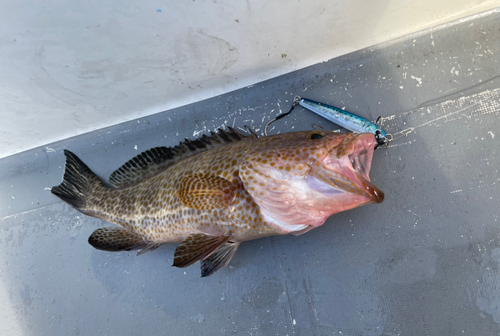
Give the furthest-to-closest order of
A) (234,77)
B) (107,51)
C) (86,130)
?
1. (86,130)
2. (234,77)
3. (107,51)

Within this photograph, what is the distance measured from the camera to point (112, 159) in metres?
2.95

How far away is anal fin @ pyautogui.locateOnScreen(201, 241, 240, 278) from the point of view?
6.67ft

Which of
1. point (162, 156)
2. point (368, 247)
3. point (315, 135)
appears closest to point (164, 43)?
point (162, 156)

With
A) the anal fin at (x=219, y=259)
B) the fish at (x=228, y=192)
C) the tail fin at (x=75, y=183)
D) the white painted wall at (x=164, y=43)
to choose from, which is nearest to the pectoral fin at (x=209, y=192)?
the fish at (x=228, y=192)

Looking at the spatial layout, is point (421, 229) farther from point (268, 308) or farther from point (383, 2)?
point (383, 2)

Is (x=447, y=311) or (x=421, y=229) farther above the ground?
(x=421, y=229)

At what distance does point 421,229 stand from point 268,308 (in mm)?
1423

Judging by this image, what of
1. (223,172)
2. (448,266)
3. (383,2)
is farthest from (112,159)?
(448,266)

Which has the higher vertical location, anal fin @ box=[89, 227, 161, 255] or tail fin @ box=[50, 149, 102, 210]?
tail fin @ box=[50, 149, 102, 210]

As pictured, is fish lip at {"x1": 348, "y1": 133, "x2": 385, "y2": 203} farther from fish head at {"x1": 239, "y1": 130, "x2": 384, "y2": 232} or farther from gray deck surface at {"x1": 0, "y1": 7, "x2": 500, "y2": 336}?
gray deck surface at {"x1": 0, "y1": 7, "x2": 500, "y2": 336}

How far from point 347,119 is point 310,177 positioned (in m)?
0.92

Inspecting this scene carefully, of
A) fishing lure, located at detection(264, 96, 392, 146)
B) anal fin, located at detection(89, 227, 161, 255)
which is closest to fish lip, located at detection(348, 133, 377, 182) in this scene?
fishing lure, located at detection(264, 96, 392, 146)

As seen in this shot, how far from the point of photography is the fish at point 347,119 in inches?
87.1

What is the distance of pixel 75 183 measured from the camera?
273 centimetres
